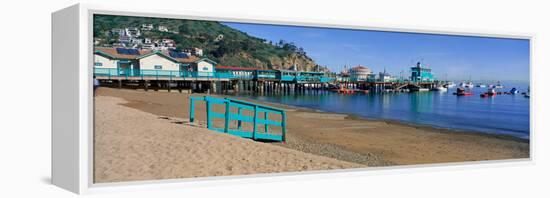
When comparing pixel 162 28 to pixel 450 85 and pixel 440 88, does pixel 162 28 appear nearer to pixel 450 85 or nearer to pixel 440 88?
pixel 440 88

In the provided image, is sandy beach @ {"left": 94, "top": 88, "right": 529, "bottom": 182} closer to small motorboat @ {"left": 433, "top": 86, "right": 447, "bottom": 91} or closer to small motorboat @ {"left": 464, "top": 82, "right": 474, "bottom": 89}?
small motorboat @ {"left": 433, "top": 86, "right": 447, "bottom": 91}

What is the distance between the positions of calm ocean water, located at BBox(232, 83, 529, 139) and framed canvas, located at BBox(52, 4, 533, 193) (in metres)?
0.02

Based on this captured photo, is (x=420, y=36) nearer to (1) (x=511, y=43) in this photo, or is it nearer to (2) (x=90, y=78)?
(1) (x=511, y=43)

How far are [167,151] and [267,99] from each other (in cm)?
191

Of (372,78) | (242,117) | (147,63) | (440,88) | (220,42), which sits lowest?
(242,117)

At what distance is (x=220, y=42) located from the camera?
30.3 ft

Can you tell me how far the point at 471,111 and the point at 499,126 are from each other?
61 centimetres

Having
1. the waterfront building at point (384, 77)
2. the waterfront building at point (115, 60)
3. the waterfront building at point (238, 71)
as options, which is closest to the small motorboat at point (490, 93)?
the waterfront building at point (384, 77)

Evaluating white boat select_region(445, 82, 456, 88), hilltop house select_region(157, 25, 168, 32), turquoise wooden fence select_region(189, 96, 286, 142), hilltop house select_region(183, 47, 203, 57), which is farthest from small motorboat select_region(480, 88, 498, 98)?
hilltop house select_region(157, 25, 168, 32)

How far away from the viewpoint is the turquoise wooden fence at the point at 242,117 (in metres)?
9.30

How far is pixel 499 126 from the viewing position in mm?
11531

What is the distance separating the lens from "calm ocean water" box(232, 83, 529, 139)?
10.2 metres

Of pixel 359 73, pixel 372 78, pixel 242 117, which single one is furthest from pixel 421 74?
pixel 242 117

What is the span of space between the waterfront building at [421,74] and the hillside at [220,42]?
5.94 feet
